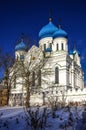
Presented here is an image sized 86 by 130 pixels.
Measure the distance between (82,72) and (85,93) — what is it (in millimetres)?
12970

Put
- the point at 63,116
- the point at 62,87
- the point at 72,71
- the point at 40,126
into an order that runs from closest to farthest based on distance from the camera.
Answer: the point at 40,126
the point at 63,116
the point at 62,87
the point at 72,71

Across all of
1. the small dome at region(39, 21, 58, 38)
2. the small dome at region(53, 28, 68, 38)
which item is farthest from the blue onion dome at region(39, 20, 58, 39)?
the small dome at region(53, 28, 68, 38)

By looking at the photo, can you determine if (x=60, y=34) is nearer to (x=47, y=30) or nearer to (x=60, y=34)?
(x=60, y=34)

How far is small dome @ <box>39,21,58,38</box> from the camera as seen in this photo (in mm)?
40062

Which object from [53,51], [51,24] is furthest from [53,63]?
[51,24]

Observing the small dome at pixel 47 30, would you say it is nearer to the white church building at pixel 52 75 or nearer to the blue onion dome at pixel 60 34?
the white church building at pixel 52 75

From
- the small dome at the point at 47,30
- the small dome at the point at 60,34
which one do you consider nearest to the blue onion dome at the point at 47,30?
the small dome at the point at 47,30

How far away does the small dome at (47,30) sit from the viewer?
40062 mm

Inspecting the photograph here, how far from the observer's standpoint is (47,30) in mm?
40250

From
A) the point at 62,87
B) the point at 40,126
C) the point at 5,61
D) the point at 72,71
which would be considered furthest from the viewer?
the point at 72,71

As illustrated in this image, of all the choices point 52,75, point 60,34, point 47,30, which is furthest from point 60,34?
point 52,75

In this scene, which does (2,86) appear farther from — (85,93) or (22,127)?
(22,127)

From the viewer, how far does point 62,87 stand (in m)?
33.5

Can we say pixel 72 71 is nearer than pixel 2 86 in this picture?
No
